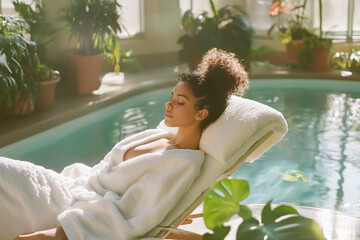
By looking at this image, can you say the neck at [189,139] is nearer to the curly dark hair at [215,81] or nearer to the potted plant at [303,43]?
the curly dark hair at [215,81]

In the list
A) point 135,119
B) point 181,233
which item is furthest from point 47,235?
point 135,119

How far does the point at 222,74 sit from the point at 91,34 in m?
4.28

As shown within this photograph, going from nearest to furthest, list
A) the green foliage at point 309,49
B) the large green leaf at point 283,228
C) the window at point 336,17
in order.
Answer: the large green leaf at point 283,228 < the green foliage at point 309,49 < the window at point 336,17

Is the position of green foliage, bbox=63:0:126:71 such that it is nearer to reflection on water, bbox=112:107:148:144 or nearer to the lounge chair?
reflection on water, bbox=112:107:148:144

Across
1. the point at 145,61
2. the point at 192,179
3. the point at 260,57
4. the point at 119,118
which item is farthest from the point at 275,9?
the point at 192,179

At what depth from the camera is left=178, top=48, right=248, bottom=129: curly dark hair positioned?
7.11 feet

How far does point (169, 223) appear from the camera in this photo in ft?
6.70

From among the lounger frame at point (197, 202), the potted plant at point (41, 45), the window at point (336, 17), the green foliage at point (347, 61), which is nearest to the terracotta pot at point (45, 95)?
the potted plant at point (41, 45)

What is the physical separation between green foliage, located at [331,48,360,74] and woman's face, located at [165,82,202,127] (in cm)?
563

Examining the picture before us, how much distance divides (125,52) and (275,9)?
94.4 inches

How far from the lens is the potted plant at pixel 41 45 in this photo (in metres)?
5.41

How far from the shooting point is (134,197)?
2.03 meters

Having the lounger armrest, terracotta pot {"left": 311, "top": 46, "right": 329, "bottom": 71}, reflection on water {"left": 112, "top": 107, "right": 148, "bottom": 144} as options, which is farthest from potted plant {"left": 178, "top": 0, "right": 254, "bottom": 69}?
the lounger armrest

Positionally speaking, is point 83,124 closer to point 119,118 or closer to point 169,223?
point 119,118
